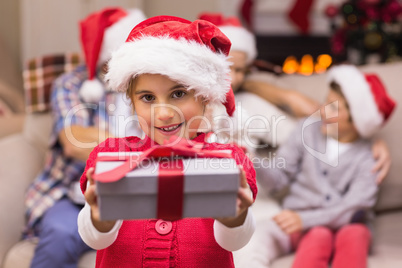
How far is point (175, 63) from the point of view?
728 millimetres

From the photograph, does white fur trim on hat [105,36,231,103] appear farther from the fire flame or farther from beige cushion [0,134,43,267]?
the fire flame

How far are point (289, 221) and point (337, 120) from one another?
1.22 feet

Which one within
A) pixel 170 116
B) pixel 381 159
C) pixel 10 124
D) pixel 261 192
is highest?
pixel 170 116

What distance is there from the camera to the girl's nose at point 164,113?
72 centimetres

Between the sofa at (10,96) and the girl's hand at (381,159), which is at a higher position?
the girl's hand at (381,159)

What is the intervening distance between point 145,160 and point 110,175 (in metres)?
0.07

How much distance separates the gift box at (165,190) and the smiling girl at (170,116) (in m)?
0.09

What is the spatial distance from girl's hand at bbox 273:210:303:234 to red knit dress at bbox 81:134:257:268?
59 centimetres

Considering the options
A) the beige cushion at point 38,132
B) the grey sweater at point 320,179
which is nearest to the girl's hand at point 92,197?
the grey sweater at point 320,179

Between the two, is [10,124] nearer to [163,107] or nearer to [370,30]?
[163,107]

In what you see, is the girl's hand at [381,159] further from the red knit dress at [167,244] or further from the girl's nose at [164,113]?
the girl's nose at [164,113]

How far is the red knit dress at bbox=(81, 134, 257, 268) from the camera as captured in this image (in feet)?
2.52

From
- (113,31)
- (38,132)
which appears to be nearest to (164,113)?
(113,31)

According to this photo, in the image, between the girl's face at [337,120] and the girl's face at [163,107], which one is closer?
the girl's face at [163,107]
